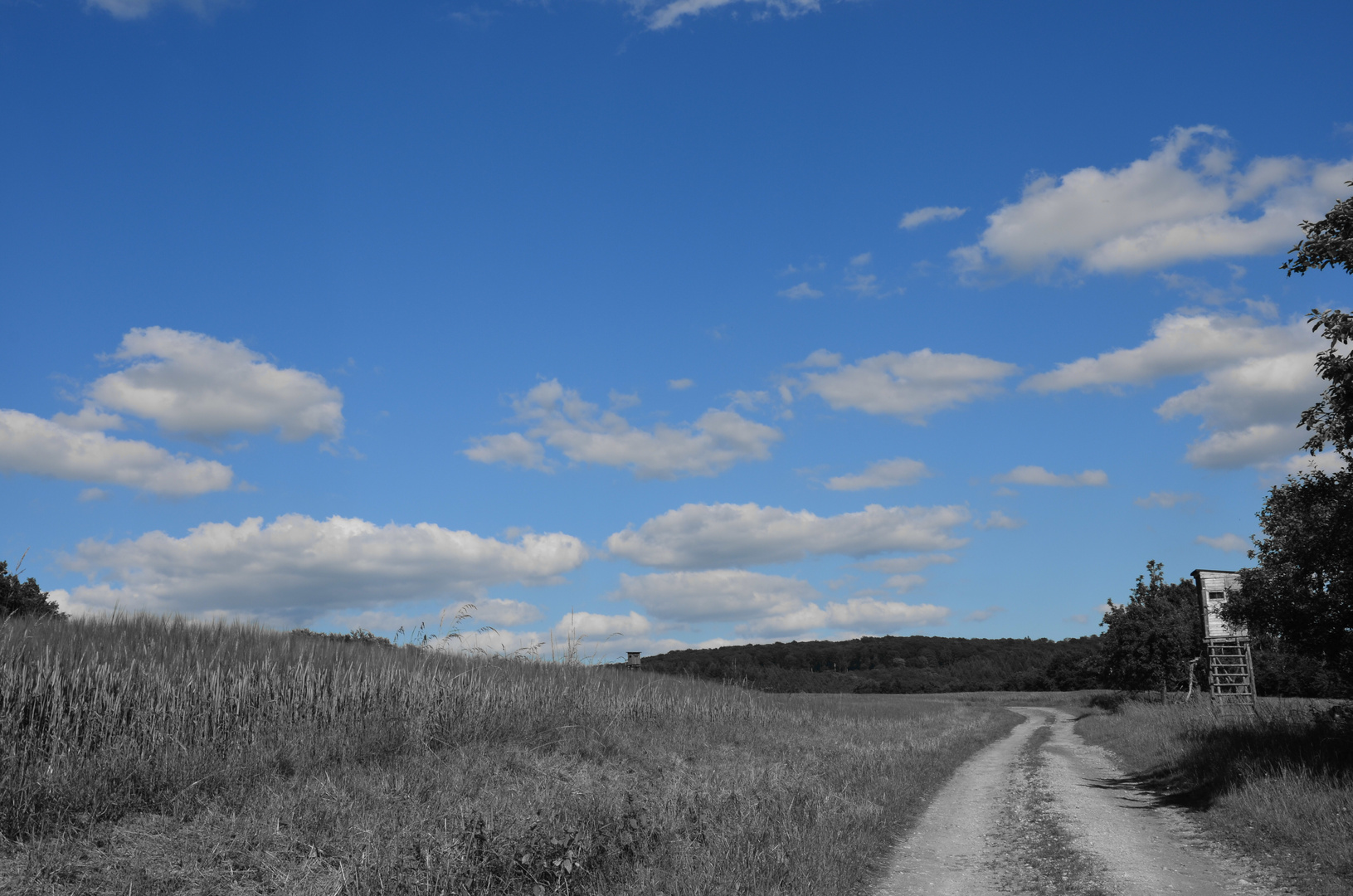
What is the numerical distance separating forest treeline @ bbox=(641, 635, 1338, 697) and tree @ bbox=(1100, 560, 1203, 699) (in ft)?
61.3

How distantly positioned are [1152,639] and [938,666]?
318 feet

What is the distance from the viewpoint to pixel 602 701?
72.9ft

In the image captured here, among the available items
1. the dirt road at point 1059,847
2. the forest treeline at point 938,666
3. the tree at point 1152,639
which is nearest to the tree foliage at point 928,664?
the forest treeline at point 938,666

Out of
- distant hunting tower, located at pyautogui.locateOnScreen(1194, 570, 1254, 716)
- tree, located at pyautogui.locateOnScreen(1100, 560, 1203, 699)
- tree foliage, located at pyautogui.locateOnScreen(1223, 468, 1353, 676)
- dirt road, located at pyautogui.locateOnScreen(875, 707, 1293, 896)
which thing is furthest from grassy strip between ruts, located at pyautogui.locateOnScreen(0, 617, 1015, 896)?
tree, located at pyautogui.locateOnScreen(1100, 560, 1203, 699)

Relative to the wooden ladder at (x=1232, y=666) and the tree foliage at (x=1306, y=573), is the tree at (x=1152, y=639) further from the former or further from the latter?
the tree foliage at (x=1306, y=573)

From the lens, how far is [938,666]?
13888 cm

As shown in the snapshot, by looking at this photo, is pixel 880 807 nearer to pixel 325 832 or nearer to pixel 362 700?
pixel 325 832

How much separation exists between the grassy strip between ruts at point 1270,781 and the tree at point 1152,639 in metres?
23.7

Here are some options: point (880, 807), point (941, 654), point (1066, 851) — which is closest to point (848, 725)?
point (880, 807)

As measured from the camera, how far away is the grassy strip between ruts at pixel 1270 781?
10.2 m

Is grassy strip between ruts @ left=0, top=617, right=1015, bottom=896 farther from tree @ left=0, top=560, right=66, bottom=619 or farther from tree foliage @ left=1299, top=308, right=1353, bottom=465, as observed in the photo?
tree @ left=0, top=560, right=66, bottom=619

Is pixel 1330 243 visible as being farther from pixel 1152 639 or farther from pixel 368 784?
pixel 1152 639

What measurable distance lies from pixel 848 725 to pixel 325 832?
2419 cm

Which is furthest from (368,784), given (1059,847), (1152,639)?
(1152,639)
